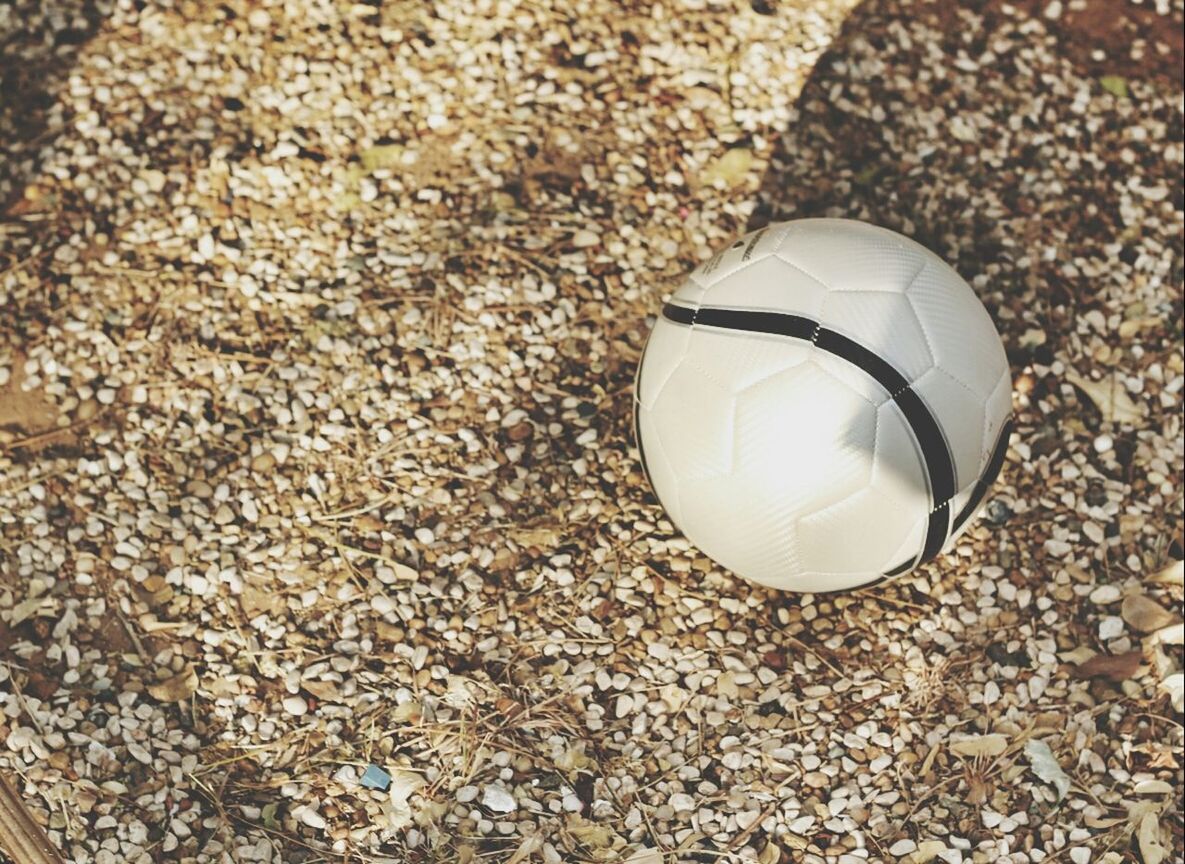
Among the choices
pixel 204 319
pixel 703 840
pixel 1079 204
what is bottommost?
pixel 703 840

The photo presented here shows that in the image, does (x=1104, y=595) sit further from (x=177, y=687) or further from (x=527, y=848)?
(x=177, y=687)

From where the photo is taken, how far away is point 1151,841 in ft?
11.4

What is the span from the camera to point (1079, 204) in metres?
4.56

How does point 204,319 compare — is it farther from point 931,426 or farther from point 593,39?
point 931,426

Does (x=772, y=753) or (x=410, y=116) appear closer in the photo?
(x=772, y=753)

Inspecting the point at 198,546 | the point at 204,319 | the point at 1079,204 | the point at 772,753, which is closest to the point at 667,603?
the point at 772,753

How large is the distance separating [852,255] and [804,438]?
1.90ft

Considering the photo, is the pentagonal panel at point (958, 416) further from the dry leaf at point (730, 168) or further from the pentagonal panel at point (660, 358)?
the dry leaf at point (730, 168)

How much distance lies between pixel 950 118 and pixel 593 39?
1500mm

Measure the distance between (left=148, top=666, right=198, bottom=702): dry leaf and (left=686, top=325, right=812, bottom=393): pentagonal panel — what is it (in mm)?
1863

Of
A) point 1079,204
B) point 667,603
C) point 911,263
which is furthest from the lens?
point 1079,204

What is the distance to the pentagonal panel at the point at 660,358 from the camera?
3.26 m

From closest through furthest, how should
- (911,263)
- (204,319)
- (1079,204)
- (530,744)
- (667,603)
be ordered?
(911,263), (530,744), (667,603), (204,319), (1079,204)

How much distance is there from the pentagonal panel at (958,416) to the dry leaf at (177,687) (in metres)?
2.37
